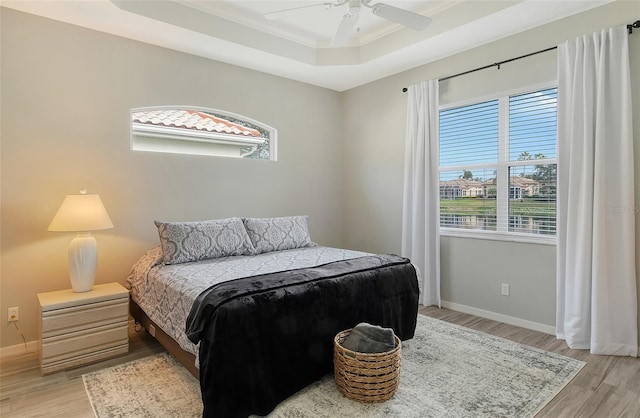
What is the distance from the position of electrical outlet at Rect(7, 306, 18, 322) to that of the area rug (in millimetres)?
944

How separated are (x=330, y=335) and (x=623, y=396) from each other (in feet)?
5.83

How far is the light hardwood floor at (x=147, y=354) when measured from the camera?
6.67 feet

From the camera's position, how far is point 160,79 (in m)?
3.47

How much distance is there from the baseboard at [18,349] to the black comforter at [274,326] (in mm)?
1820

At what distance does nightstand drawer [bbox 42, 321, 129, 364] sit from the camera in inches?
97.4

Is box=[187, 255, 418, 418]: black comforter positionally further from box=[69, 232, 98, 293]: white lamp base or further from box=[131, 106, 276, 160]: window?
box=[131, 106, 276, 160]: window

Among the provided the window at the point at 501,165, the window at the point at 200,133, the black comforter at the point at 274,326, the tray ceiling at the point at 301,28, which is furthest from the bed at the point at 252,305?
the tray ceiling at the point at 301,28

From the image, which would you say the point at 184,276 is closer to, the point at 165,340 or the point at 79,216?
the point at 165,340

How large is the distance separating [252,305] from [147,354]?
137cm

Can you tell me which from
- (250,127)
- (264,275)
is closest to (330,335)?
(264,275)

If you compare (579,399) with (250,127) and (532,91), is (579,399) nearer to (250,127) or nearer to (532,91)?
(532,91)

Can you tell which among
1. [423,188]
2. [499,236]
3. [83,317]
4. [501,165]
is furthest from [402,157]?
[83,317]

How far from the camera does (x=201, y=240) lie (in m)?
3.12

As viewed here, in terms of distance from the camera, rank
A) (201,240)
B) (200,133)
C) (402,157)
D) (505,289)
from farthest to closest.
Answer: (402,157) < (200,133) < (505,289) < (201,240)
